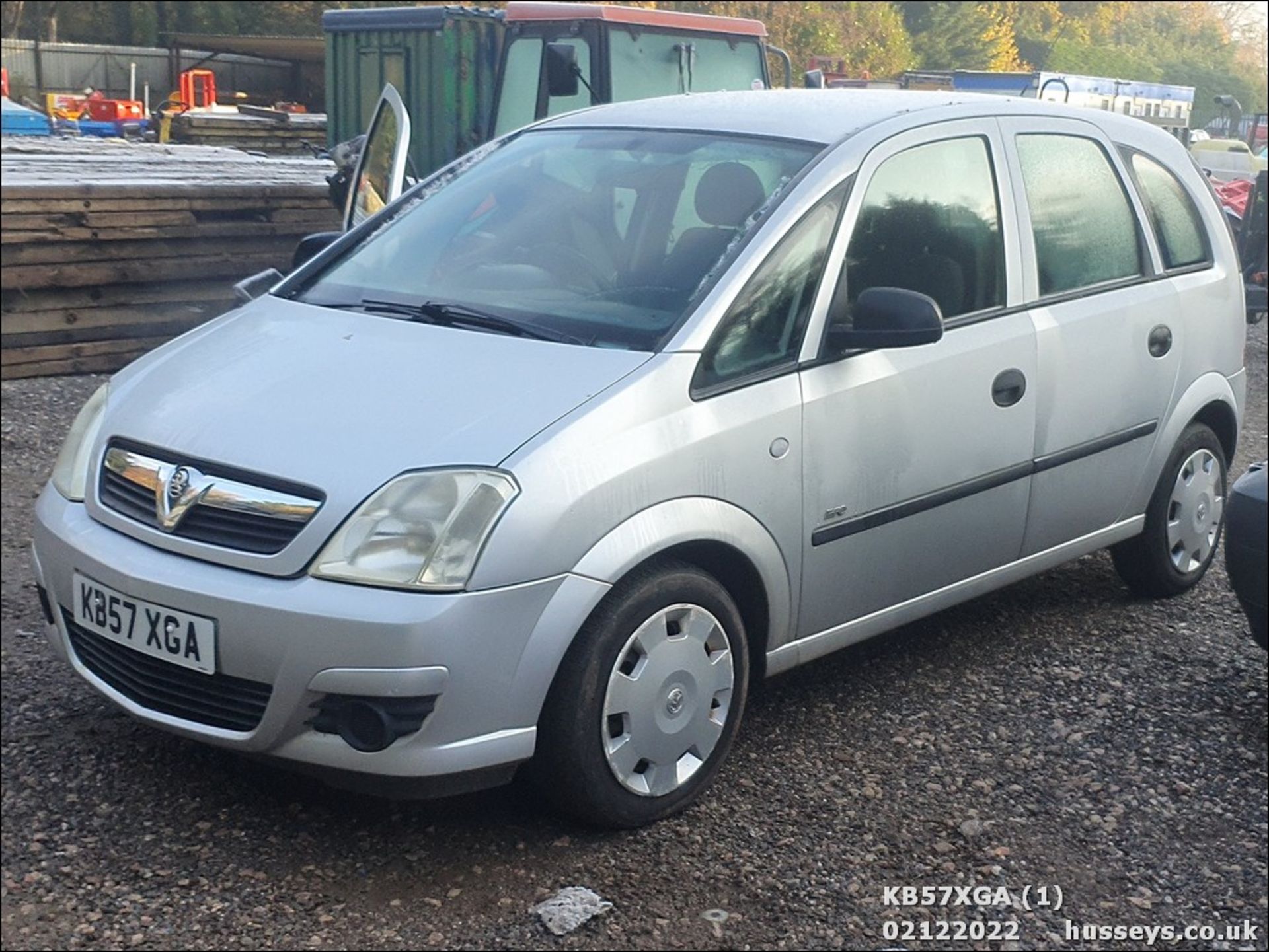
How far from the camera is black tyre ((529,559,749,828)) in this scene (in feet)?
11.0

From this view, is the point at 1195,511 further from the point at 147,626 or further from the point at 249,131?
the point at 249,131

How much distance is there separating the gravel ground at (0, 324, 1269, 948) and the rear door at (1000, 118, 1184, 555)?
1.89 ft

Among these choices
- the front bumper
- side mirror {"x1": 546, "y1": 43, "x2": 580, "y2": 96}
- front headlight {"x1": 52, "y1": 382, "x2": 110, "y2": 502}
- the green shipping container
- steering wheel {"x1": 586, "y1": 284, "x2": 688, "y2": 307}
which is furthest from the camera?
the green shipping container

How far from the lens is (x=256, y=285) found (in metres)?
4.88

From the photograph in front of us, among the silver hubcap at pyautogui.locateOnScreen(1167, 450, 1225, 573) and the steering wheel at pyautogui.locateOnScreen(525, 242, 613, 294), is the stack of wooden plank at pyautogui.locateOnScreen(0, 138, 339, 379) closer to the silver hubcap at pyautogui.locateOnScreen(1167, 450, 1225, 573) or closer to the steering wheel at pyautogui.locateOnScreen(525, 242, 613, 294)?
the steering wheel at pyautogui.locateOnScreen(525, 242, 613, 294)

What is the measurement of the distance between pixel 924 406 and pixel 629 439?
108cm

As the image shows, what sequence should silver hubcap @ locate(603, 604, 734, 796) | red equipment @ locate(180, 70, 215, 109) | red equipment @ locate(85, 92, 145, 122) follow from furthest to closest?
1. red equipment @ locate(85, 92, 145, 122)
2. red equipment @ locate(180, 70, 215, 109)
3. silver hubcap @ locate(603, 604, 734, 796)

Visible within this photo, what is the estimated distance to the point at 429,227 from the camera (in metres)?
4.45

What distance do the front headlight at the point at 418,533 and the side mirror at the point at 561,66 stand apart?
718cm

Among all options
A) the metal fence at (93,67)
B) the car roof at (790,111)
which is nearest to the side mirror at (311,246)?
the car roof at (790,111)

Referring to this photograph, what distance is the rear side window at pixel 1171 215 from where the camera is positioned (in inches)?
203

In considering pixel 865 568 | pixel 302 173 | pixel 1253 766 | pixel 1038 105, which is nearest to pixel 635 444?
pixel 865 568

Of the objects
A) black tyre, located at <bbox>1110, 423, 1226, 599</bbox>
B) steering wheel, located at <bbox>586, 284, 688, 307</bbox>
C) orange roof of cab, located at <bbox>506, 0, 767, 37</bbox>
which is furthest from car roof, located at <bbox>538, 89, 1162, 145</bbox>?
orange roof of cab, located at <bbox>506, 0, 767, 37</bbox>

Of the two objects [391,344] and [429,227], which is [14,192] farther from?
[391,344]
